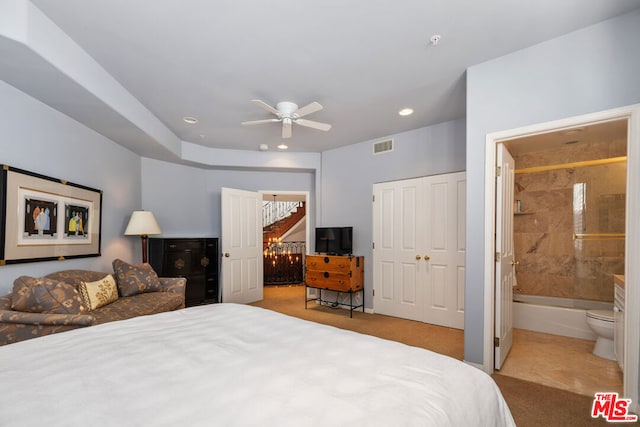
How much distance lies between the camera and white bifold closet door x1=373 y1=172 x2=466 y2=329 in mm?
3961

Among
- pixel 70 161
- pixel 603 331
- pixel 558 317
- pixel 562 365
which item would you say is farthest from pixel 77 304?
pixel 558 317

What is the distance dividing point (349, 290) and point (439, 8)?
11.4 ft

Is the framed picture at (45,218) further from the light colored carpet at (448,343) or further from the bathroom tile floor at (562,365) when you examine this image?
the bathroom tile floor at (562,365)

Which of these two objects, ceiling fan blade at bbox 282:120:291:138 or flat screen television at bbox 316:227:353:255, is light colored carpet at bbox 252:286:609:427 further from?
ceiling fan blade at bbox 282:120:291:138

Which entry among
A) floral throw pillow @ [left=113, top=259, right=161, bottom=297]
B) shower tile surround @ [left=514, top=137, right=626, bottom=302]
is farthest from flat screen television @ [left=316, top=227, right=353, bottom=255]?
shower tile surround @ [left=514, top=137, right=626, bottom=302]

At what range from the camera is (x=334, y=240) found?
4.88m

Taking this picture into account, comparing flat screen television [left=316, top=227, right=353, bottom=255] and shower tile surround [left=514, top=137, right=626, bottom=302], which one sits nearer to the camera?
shower tile surround [left=514, top=137, right=626, bottom=302]

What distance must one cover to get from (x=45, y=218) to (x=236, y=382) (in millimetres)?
3009

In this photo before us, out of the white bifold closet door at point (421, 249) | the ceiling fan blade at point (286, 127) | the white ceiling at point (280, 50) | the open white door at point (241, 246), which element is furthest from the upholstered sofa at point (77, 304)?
the white bifold closet door at point (421, 249)

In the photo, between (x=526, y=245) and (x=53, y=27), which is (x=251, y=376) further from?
(x=526, y=245)

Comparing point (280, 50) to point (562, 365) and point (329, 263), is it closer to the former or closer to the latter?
point (329, 263)

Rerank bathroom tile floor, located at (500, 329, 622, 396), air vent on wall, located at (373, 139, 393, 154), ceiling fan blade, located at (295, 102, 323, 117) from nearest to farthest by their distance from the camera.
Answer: bathroom tile floor, located at (500, 329, 622, 396) → ceiling fan blade, located at (295, 102, 323, 117) → air vent on wall, located at (373, 139, 393, 154)

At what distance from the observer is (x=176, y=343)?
141 cm

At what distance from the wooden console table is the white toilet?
2.64 metres
